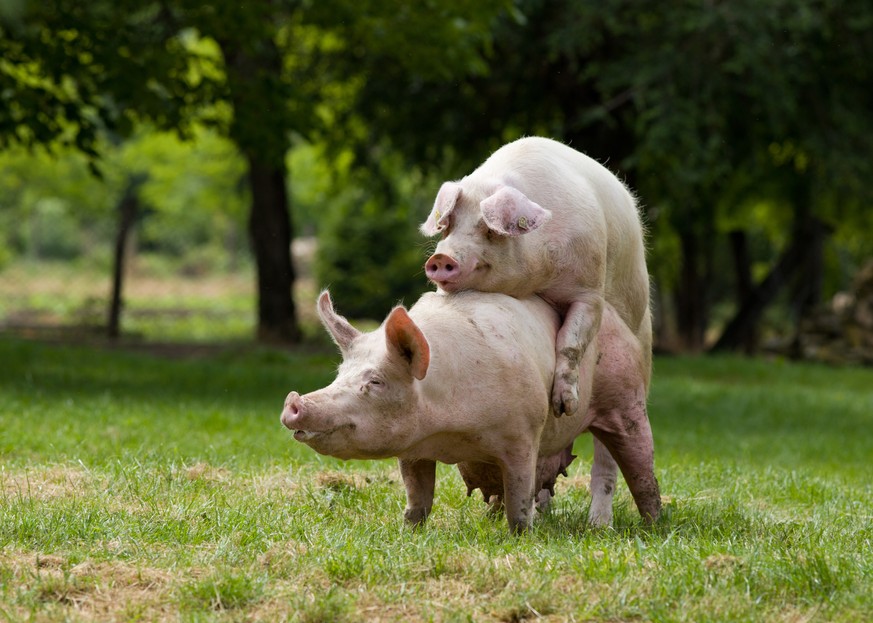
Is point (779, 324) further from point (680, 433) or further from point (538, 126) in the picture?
point (680, 433)

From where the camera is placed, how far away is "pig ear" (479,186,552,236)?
520 cm

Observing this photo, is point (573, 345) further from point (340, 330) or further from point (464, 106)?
point (464, 106)

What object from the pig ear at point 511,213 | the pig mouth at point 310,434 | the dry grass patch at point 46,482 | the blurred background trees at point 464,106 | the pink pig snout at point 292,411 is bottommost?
the dry grass patch at point 46,482

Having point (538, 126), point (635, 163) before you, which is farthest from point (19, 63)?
point (538, 126)

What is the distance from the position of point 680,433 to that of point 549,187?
6347 mm

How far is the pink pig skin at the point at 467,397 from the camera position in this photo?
490cm

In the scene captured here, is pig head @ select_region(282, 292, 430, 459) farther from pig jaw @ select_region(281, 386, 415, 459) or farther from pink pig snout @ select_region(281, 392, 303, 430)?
pink pig snout @ select_region(281, 392, 303, 430)

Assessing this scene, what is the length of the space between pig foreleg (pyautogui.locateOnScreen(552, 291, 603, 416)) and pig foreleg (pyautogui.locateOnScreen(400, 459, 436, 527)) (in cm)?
66

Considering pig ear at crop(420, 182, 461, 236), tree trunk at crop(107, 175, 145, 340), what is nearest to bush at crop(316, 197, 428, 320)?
tree trunk at crop(107, 175, 145, 340)

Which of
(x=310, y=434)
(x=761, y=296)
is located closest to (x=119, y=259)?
(x=761, y=296)

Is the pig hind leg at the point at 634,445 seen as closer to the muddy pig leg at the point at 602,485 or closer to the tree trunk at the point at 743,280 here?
the muddy pig leg at the point at 602,485

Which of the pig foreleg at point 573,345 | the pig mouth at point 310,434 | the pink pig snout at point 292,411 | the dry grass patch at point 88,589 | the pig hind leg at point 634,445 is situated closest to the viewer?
the dry grass patch at point 88,589

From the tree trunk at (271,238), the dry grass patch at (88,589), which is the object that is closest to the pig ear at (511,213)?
the dry grass patch at (88,589)

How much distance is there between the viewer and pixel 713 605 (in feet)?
14.3
